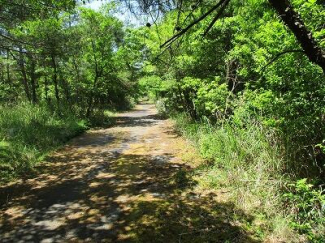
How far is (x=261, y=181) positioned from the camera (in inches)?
186

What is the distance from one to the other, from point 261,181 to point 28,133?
24.1 ft

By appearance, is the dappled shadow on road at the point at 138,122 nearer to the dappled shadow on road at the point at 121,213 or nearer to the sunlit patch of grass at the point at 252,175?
the dappled shadow on road at the point at 121,213

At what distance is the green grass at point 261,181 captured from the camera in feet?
12.5

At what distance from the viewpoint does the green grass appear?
12.5 ft

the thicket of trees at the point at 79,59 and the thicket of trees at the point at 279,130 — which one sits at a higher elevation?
the thicket of trees at the point at 79,59

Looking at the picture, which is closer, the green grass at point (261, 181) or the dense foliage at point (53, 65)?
the green grass at point (261, 181)

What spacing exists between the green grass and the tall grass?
443 centimetres

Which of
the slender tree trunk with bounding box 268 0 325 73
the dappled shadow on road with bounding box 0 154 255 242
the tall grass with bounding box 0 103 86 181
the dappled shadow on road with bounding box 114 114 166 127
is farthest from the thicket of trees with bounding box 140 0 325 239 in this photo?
the dappled shadow on road with bounding box 114 114 166 127

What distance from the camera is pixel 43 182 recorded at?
21.7ft

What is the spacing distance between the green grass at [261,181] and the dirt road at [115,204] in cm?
33

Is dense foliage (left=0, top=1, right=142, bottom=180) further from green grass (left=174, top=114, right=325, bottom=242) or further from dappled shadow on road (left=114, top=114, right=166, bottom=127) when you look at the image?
green grass (left=174, top=114, right=325, bottom=242)

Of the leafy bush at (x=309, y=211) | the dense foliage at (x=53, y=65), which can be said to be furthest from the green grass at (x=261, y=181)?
the dense foliage at (x=53, y=65)

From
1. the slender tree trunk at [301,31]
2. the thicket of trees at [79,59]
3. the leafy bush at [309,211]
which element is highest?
the thicket of trees at [79,59]

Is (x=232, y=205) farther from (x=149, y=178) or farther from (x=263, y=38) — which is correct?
(x=263, y=38)
